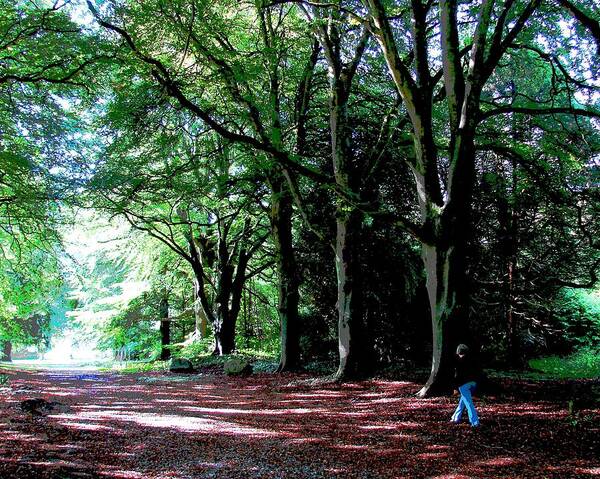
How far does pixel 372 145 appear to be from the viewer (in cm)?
1329

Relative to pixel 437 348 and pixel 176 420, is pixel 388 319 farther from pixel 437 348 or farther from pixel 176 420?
pixel 176 420

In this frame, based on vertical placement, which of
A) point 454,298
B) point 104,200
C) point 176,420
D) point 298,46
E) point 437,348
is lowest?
point 176,420

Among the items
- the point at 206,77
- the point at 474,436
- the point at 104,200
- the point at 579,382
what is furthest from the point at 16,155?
the point at 579,382

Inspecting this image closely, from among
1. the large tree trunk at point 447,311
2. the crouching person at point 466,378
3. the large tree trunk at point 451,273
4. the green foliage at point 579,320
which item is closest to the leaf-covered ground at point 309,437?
the crouching person at point 466,378

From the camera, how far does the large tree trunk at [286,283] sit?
567 inches

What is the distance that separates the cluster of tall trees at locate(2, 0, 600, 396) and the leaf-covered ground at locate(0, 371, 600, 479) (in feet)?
5.30

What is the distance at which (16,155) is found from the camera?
10844mm

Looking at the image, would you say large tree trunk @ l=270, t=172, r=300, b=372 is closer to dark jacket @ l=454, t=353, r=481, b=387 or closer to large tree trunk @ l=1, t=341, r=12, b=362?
dark jacket @ l=454, t=353, r=481, b=387

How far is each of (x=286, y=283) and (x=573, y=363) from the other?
901 centimetres

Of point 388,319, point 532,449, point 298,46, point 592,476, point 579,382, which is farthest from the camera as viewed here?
point 388,319

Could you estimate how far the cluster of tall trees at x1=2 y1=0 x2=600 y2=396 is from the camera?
8.70 meters

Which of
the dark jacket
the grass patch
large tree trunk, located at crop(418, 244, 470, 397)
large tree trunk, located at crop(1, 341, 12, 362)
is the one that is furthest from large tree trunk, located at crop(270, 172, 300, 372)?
large tree trunk, located at crop(1, 341, 12, 362)

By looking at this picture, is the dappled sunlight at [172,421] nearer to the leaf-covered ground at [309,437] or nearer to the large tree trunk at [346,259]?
the leaf-covered ground at [309,437]

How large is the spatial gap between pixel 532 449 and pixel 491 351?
8.91 m
